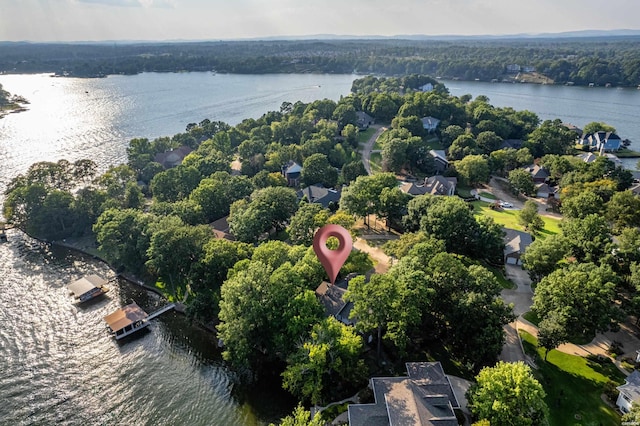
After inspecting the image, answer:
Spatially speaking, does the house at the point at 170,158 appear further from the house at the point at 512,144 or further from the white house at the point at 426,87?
the white house at the point at 426,87

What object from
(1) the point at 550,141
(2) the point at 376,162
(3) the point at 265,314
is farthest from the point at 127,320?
(1) the point at 550,141

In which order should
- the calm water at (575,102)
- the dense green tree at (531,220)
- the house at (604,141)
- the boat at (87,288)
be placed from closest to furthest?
1. the boat at (87,288)
2. the dense green tree at (531,220)
3. the house at (604,141)
4. the calm water at (575,102)

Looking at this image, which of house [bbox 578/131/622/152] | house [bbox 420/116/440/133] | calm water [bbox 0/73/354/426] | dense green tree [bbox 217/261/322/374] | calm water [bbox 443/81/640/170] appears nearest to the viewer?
calm water [bbox 0/73/354/426]

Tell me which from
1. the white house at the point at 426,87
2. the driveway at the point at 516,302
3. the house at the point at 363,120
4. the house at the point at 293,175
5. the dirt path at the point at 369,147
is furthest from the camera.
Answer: the white house at the point at 426,87

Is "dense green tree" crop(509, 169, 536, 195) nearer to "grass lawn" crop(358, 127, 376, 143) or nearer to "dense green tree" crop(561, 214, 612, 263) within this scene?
"dense green tree" crop(561, 214, 612, 263)

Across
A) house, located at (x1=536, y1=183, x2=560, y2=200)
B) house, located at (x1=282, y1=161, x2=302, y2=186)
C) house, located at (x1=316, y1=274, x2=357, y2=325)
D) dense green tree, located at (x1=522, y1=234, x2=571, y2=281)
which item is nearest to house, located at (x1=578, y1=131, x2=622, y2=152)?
house, located at (x1=536, y1=183, x2=560, y2=200)

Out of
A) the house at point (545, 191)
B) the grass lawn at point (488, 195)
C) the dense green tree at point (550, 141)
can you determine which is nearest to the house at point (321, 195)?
the grass lawn at point (488, 195)
